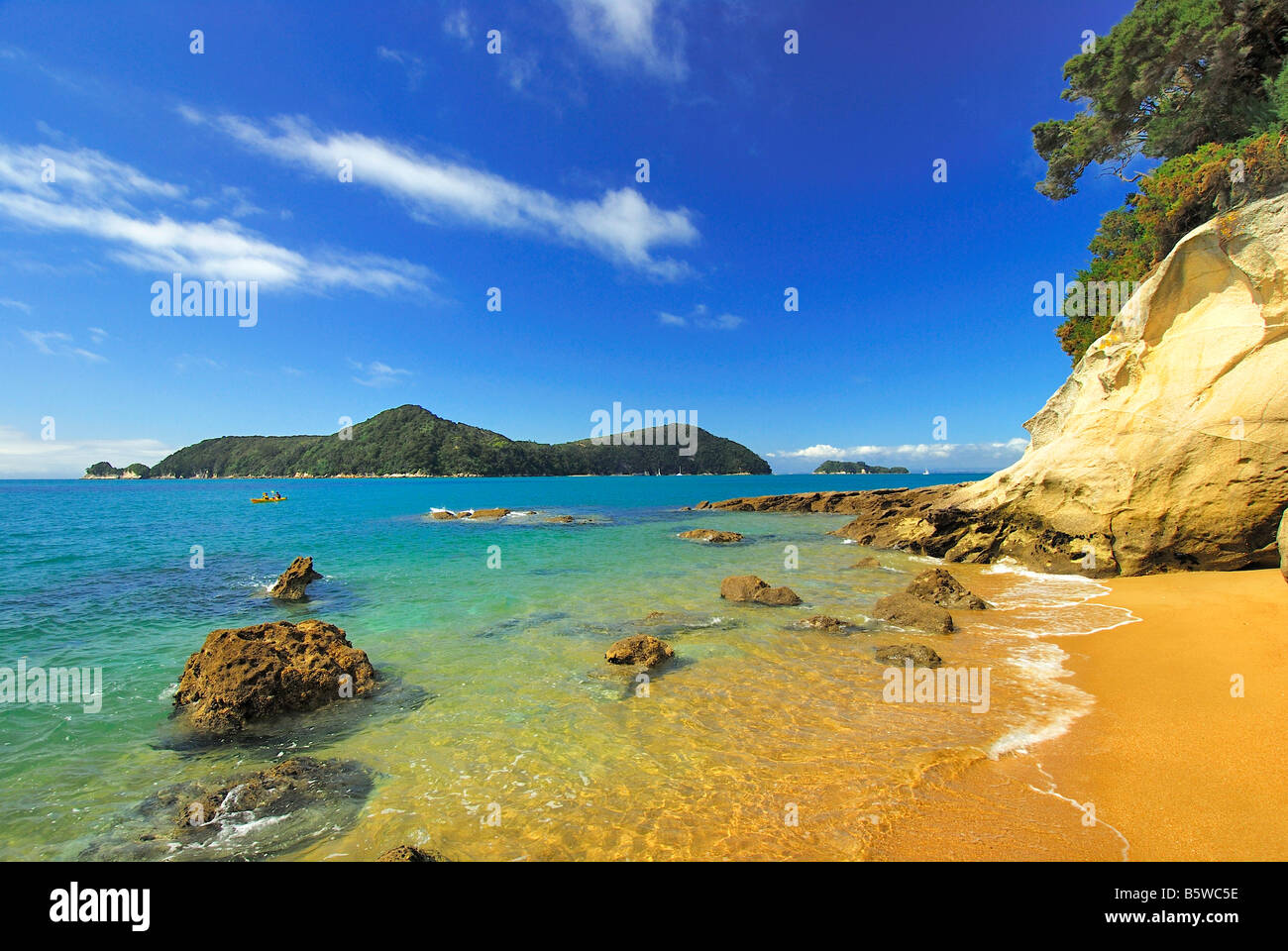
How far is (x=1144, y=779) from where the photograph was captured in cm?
558

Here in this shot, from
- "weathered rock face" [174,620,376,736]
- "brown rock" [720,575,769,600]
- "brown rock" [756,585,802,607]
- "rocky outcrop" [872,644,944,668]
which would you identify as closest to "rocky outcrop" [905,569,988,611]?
"brown rock" [756,585,802,607]

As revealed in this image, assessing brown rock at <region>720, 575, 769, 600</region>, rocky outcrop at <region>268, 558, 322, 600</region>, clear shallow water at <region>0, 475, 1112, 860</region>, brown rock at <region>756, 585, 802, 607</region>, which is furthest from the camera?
rocky outcrop at <region>268, 558, 322, 600</region>

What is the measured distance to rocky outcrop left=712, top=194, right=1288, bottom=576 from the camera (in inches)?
537

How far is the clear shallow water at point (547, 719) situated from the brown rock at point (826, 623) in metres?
0.50

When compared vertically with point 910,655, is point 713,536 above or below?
below

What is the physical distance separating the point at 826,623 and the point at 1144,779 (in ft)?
23.2

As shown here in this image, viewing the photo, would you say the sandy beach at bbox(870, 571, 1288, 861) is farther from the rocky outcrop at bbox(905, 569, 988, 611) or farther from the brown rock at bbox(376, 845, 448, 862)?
the rocky outcrop at bbox(905, 569, 988, 611)

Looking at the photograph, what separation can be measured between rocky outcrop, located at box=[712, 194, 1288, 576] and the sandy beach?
21.9 feet

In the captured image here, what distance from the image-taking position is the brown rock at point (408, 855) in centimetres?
465

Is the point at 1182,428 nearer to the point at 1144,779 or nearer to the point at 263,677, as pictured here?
the point at 1144,779

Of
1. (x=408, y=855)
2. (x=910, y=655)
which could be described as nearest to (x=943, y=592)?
(x=910, y=655)

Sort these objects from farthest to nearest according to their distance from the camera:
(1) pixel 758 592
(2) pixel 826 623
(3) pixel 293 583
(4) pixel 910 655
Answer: (3) pixel 293 583, (1) pixel 758 592, (2) pixel 826 623, (4) pixel 910 655
